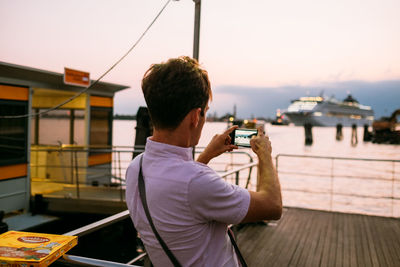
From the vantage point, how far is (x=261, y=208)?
1.06 metres

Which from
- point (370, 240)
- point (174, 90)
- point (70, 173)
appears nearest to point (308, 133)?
point (70, 173)

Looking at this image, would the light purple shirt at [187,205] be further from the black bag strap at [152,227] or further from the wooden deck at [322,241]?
the wooden deck at [322,241]

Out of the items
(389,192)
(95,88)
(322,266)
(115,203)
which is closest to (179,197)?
(322,266)

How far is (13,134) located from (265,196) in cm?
727

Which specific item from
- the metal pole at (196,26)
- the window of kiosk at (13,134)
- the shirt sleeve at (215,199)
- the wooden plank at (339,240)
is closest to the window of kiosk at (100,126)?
the window of kiosk at (13,134)

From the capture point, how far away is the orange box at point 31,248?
121 cm

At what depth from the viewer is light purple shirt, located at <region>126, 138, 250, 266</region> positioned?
101 centimetres

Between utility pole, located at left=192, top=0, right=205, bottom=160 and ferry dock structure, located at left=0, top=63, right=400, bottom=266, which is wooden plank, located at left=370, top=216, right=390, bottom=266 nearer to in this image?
ferry dock structure, located at left=0, top=63, right=400, bottom=266

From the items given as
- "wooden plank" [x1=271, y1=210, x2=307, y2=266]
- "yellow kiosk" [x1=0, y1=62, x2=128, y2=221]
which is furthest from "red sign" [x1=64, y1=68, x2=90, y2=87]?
"wooden plank" [x1=271, y1=210, x2=307, y2=266]

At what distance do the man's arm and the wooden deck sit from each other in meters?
3.29

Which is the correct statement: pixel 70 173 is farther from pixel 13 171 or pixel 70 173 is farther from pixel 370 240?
pixel 370 240

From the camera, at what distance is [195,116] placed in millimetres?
1111

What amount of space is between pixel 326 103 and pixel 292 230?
124367 mm

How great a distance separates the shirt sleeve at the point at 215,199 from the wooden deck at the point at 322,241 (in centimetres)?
339
